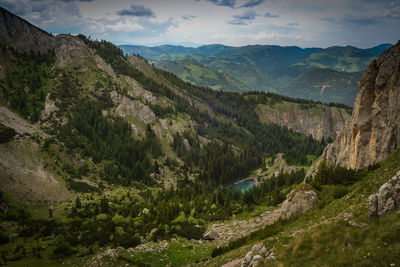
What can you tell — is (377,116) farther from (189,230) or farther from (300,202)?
(189,230)

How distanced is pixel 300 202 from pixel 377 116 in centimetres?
3453

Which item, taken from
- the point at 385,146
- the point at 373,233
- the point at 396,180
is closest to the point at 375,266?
the point at 373,233

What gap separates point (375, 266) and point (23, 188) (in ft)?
405

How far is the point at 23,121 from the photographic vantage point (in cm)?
15238

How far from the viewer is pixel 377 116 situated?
2479 inches

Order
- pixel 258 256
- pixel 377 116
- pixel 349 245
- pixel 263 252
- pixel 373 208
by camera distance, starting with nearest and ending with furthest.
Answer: pixel 349 245 < pixel 373 208 < pixel 258 256 < pixel 263 252 < pixel 377 116

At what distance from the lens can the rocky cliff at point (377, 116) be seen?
54.2 meters

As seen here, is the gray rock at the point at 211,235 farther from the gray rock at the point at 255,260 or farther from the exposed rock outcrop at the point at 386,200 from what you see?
the exposed rock outcrop at the point at 386,200

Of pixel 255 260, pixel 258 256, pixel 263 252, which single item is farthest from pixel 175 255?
pixel 258 256

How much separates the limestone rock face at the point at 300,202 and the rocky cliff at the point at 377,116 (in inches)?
751

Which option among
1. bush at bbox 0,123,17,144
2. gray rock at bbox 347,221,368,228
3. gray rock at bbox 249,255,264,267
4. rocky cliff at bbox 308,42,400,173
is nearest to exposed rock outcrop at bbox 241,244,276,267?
gray rock at bbox 249,255,264,267

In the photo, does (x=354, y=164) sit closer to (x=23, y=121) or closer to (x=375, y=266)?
(x=375, y=266)

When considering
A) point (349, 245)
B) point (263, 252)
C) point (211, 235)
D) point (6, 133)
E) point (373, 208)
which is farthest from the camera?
point (6, 133)

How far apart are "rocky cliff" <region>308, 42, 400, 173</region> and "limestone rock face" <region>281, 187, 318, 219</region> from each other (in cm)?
1908
